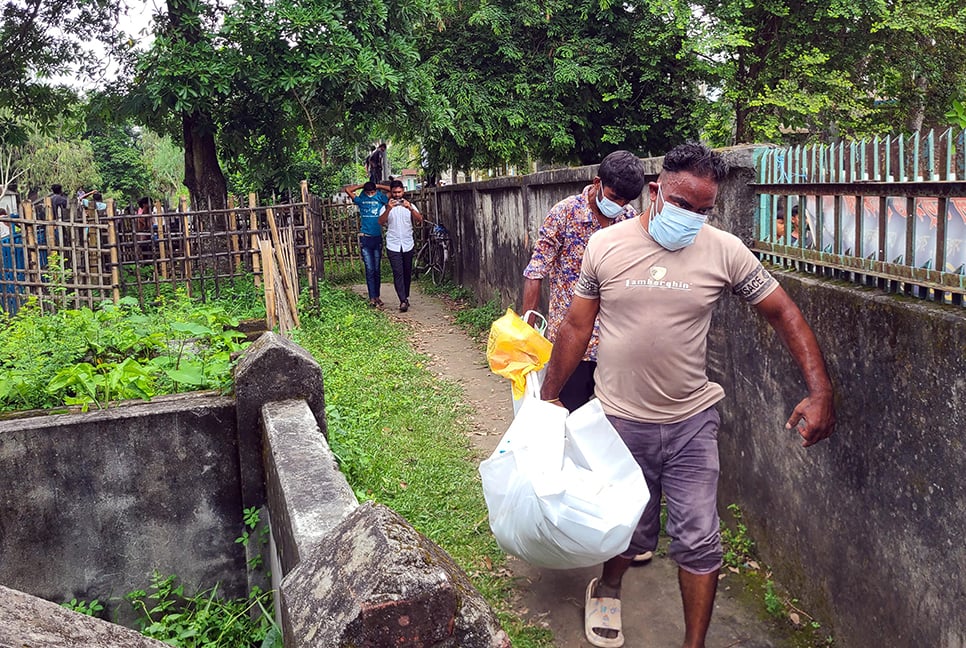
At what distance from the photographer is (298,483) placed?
112 inches

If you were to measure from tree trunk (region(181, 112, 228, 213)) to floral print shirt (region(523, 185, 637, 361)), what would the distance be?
31.2 feet

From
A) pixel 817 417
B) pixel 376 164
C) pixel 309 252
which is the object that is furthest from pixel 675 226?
pixel 376 164

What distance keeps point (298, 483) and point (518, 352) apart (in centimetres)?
133

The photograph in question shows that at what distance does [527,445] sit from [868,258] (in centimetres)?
144

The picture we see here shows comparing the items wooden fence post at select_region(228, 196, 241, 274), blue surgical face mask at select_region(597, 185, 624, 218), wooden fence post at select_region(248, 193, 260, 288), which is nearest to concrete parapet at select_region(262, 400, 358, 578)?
blue surgical face mask at select_region(597, 185, 624, 218)

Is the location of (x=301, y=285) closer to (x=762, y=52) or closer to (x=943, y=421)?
(x=762, y=52)

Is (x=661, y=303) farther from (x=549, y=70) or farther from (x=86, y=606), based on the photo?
(x=549, y=70)

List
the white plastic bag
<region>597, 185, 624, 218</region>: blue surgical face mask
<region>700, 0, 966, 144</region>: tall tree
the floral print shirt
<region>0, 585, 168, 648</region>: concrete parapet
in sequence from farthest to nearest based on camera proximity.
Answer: <region>700, 0, 966, 144</region>: tall tree
the floral print shirt
<region>597, 185, 624, 218</region>: blue surgical face mask
the white plastic bag
<region>0, 585, 168, 648</region>: concrete parapet

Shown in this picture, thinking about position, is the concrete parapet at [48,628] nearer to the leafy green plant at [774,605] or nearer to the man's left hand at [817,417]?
the man's left hand at [817,417]

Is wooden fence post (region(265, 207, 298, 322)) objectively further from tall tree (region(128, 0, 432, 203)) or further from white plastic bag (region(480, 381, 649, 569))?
white plastic bag (region(480, 381, 649, 569))

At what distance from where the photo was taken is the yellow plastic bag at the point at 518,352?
3.82 m

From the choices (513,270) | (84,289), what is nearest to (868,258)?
(513,270)

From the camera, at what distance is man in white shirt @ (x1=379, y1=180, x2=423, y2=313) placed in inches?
477

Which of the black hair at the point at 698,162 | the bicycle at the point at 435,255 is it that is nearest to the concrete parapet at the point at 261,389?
the black hair at the point at 698,162
